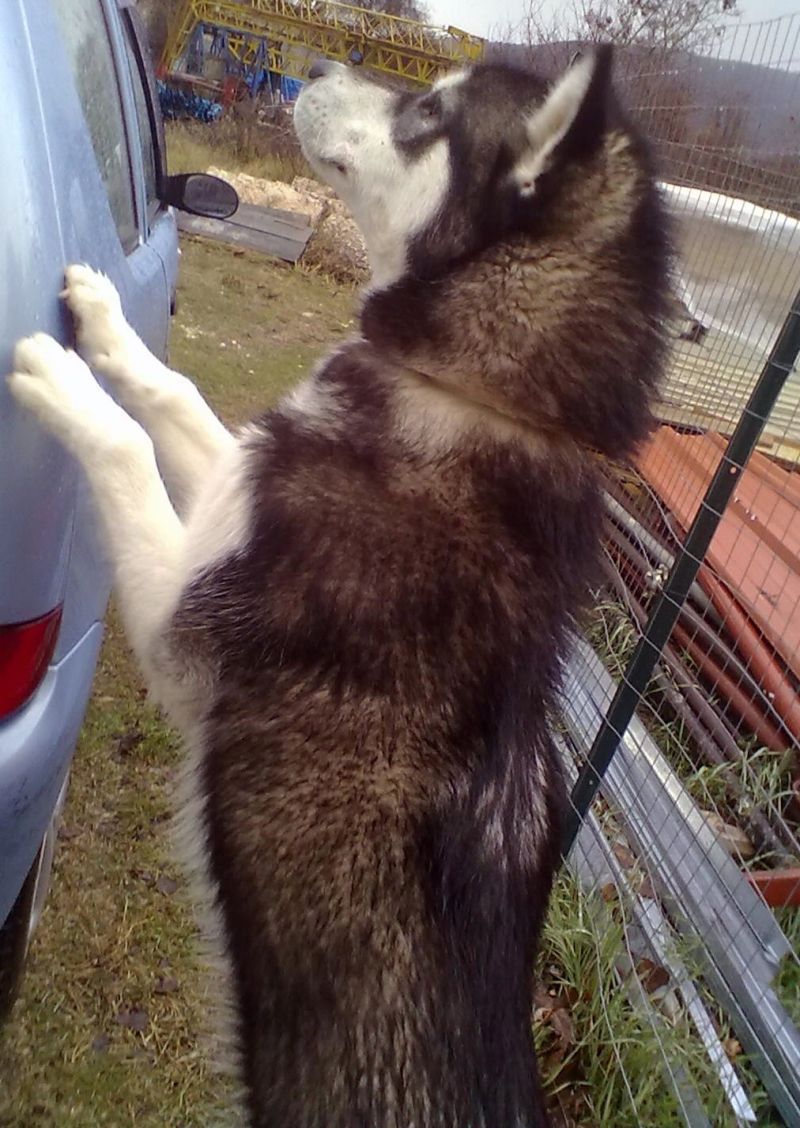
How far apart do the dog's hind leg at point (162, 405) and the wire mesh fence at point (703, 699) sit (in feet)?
3.45

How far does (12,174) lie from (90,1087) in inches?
79.3

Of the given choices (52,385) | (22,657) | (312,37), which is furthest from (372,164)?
(312,37)

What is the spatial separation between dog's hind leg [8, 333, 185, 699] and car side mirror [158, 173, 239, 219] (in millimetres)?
1408

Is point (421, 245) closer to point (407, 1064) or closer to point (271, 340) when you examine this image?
point (407, 1064)

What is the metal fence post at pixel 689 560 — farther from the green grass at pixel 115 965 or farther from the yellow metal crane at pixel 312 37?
the yellow metal crane at pixel 312 37

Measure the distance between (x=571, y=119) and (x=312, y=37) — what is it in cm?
1811

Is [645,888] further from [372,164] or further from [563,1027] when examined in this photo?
[372,164]

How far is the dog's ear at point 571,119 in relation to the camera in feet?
6.36

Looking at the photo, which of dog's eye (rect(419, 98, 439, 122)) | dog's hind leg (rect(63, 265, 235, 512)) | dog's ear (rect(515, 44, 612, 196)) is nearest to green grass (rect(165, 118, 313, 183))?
dog's eye (rect(419, 98, 439, 122))

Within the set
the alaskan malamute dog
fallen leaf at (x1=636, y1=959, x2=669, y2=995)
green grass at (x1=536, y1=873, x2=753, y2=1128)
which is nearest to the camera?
the alaskan malamute dog

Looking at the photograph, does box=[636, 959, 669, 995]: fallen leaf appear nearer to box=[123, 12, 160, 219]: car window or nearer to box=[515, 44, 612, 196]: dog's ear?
box=[515, 44, 612, 196]: dog's ear

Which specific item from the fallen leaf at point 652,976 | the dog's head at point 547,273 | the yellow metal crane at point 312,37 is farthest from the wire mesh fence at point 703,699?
the yellow metal crane at point 312,37

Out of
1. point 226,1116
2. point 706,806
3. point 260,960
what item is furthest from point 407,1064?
point 706,806

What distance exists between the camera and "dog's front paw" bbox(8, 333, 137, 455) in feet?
4.76
